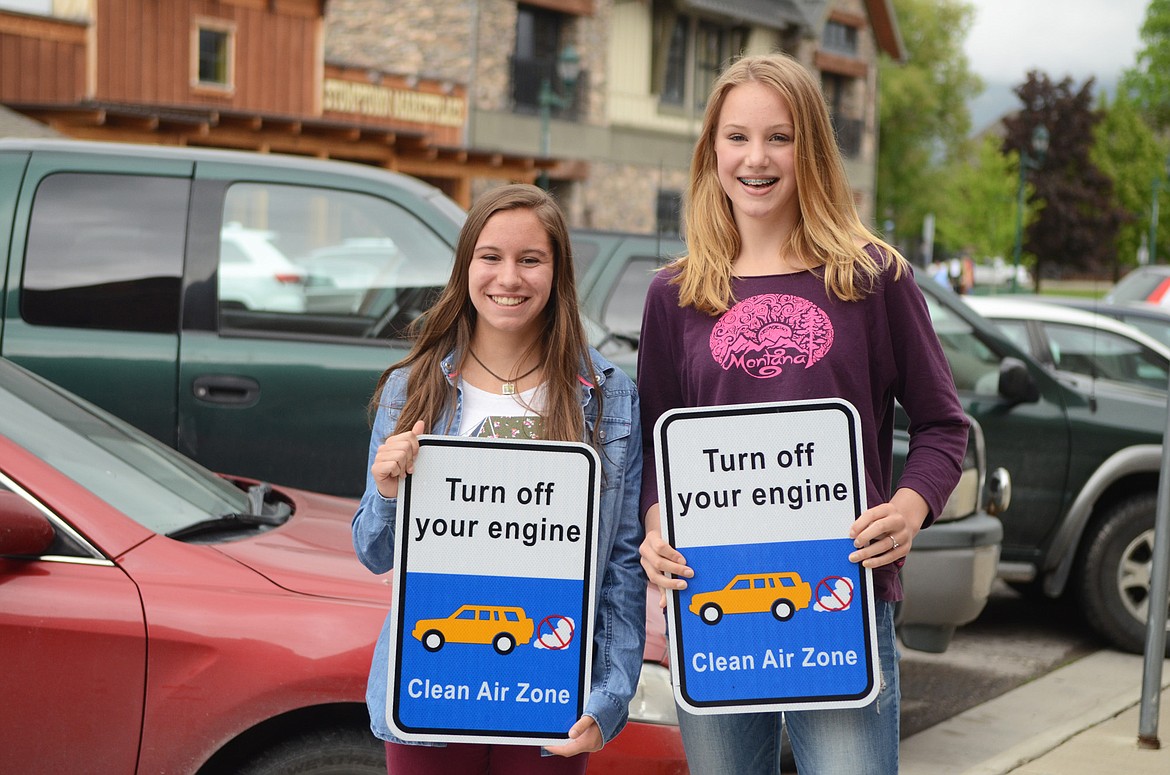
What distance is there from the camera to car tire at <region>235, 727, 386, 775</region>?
10.1ft

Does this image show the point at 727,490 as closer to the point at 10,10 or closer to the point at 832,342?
the point at 832,342

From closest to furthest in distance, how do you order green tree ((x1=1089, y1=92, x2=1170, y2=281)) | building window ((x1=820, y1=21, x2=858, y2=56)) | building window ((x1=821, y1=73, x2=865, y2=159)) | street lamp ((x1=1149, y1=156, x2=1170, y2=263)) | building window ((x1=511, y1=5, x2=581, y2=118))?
street lamp ((x1=1149, y1=156, x2=1170, y2=263)) → building window ((x1=511, y1=5, x2=581, y2=118)) → building window ((x1=820, y1=21, x2=858, y2=56)) → building window ((x1=821, y1=73, x2=865, y2=159)) → green tree ((x1=1089, y1=92, x2=1170, y2=281))

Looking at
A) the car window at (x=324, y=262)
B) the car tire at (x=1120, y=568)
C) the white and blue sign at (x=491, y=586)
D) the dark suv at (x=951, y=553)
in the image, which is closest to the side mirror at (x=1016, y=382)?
the dark suv at (x=951, y=553)

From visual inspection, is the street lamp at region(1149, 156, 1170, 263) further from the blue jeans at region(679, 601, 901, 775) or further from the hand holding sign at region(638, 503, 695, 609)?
the hand holding sign at region(638, 503, 695, 609)

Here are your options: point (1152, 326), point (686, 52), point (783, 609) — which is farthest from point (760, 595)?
point (686, 52)

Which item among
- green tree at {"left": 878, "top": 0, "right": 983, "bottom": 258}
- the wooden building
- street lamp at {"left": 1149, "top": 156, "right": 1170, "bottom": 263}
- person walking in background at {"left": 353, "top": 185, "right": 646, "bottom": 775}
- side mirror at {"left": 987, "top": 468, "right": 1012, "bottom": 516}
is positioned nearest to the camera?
person walking in background at {"left": 353, "top": 185, "right": 646, "bottom": 775}

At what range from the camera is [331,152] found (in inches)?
814

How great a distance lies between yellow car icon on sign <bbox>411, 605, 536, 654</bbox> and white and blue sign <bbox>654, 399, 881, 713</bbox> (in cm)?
28

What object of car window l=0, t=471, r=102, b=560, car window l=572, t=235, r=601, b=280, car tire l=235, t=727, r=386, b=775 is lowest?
car tire l=235, t=727, r=386, b=775

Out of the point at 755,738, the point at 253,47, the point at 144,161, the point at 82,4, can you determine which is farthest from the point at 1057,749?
the point at 253,47

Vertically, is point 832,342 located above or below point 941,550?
above

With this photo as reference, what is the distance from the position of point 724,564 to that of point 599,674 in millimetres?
313

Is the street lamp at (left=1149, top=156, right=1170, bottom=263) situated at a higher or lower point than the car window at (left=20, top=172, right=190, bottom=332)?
higher

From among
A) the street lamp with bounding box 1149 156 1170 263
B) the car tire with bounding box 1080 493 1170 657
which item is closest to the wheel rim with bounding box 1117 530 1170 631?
the car tire with bounding box 1080 493 1170 657
